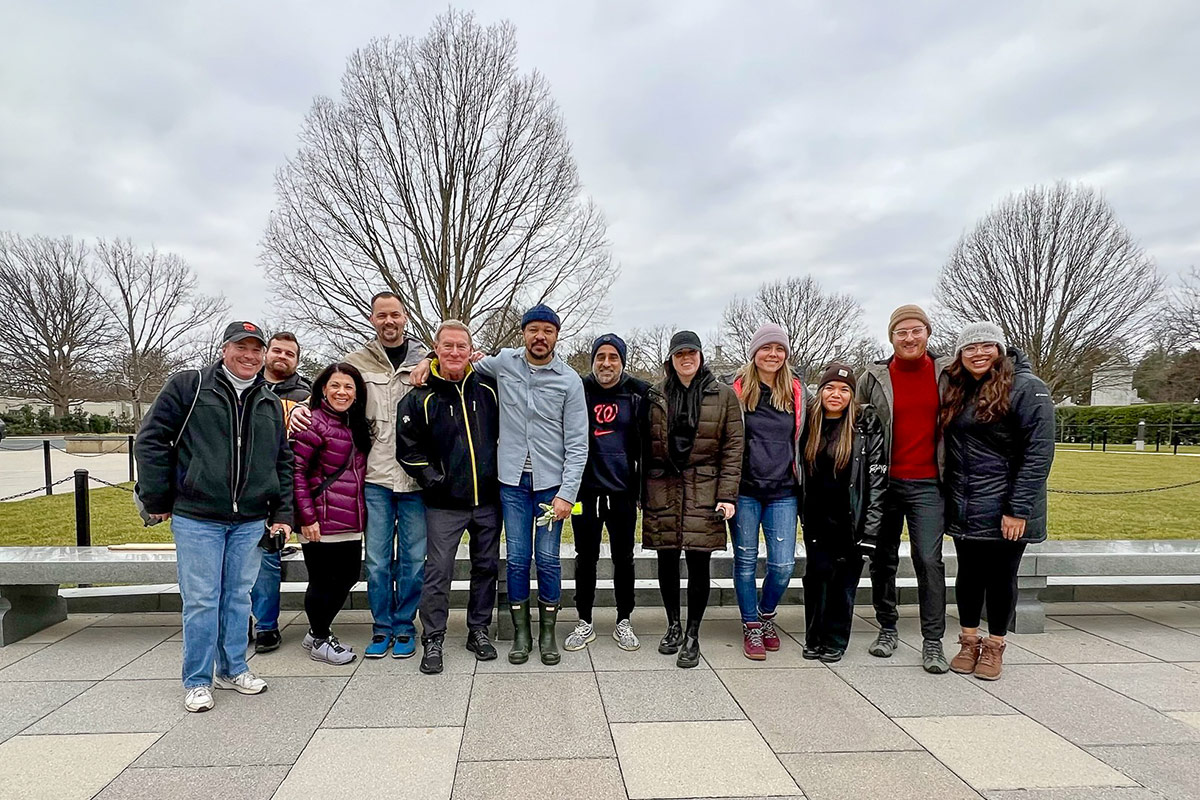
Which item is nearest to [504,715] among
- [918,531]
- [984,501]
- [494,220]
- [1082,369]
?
[918,531]

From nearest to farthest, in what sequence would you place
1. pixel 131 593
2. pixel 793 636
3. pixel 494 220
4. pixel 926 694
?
1. pixel 926 694
2. pixel 793 636
3. pixel 131 593
4. pixel 494 220

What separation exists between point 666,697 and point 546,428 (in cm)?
166

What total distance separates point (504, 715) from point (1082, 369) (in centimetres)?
3106

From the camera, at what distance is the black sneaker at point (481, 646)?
3922mm

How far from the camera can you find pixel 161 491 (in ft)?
10.5

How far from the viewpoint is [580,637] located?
4.17m

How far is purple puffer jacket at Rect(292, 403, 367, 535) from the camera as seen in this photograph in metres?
3.75

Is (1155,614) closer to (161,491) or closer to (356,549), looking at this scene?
(356,549)

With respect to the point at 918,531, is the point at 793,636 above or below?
below

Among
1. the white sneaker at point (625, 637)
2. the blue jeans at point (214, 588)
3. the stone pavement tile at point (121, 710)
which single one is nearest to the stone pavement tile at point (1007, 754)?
the white sneaker at point (625, 637)

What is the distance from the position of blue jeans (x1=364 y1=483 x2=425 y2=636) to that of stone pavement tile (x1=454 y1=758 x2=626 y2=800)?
150cm

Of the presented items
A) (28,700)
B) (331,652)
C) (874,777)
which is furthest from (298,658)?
(874,777)

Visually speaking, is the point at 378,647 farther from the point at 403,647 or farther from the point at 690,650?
the point at 690,650

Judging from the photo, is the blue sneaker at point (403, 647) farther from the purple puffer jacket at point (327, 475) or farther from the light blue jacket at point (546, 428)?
the light blue jacket at point (546, 428)
